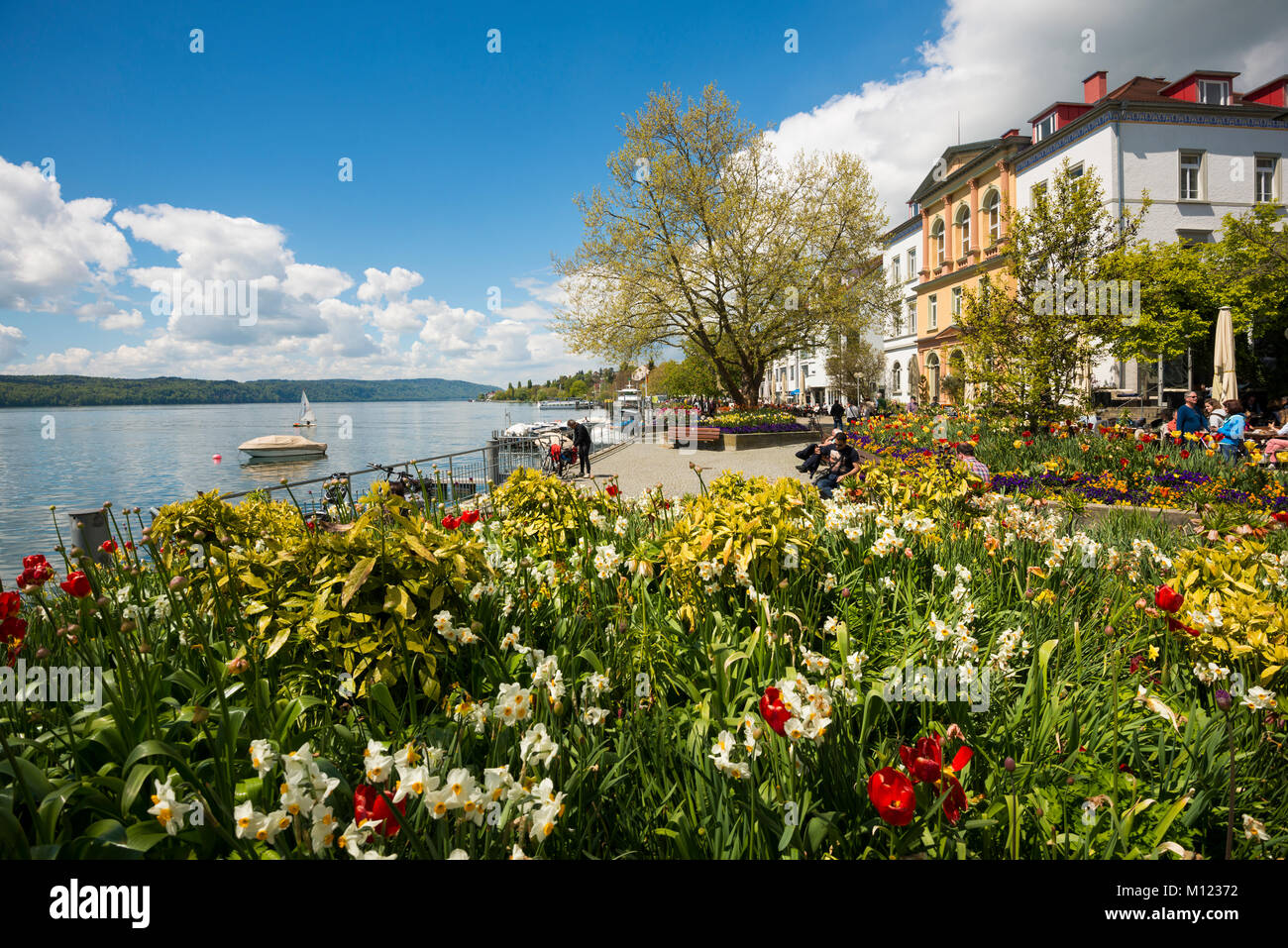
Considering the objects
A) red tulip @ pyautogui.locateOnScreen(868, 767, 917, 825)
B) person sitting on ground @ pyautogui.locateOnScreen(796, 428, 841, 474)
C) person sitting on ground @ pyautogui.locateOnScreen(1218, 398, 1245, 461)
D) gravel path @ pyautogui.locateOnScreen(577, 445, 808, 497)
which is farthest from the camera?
gravel path @ pyautogui.locateOnScreen(577, 445, 808, 497)

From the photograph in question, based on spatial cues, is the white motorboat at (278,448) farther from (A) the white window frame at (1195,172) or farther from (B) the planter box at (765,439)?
(A) the white window frame at (1195,172)

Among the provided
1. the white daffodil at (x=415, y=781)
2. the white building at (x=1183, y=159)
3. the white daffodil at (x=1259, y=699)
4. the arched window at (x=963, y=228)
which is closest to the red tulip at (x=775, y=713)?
the white daffodil at (x=415, y=781)

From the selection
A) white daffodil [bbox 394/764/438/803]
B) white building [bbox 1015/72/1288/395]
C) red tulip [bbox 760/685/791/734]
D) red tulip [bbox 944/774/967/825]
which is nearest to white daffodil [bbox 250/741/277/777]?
white daffodil [bbox 394/764/438/803]

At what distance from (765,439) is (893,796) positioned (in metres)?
21.7

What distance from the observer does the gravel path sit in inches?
543

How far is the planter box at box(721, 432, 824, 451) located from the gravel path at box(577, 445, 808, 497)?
0.40 m

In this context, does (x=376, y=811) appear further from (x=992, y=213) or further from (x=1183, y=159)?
Result: (x=992, y=213)

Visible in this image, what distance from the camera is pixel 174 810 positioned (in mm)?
1246

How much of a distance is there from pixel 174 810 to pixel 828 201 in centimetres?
2819

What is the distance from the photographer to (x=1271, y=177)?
27.9m

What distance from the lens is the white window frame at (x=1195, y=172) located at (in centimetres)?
2789

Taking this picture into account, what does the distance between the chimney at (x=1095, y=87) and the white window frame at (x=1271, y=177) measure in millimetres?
8311

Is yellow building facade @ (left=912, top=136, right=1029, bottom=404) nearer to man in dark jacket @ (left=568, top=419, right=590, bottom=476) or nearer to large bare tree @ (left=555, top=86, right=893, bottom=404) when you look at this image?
large bare tree @ (left=555, top=86, right=893, bottom=404)
